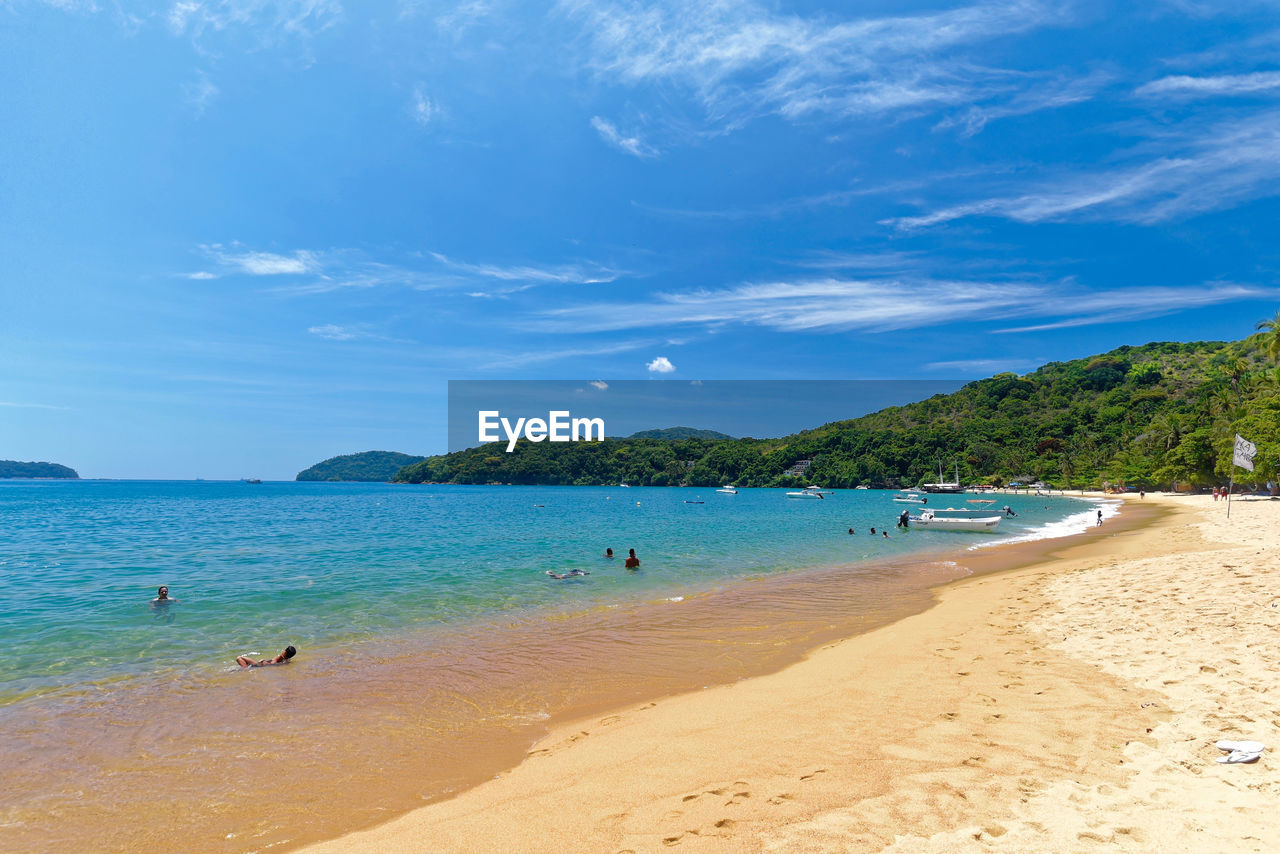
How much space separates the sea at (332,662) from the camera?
657 cm

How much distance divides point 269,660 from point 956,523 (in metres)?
45.8

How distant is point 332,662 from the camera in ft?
37.9


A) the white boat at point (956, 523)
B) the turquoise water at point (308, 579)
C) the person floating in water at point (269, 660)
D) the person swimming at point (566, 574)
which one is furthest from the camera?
the white boat at point (956, 523)

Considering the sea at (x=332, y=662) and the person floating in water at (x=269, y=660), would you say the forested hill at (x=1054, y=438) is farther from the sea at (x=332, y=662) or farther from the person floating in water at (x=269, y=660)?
the person floating in water at (x=269, y=660)

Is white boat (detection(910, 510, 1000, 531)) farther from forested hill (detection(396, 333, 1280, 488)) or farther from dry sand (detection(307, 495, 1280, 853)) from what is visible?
dry sand (detection(307, 495, 1280, 853))

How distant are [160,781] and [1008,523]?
181ft

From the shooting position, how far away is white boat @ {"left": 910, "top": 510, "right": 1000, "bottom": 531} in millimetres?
41344

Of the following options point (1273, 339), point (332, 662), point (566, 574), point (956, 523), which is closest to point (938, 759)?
point (332, 662)

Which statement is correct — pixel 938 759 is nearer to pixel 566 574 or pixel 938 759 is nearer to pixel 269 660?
pixel 269 660

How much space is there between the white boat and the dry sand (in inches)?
1280

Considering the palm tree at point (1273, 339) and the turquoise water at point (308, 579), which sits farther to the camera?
the palm tree at point (1273, 339)

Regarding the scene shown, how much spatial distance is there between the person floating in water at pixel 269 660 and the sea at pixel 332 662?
22 centimetres

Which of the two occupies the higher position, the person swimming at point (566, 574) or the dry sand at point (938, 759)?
the dry sand at point (938, 759)

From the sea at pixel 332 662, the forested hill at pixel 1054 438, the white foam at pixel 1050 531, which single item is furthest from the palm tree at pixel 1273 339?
the sea at pixel 332 662
